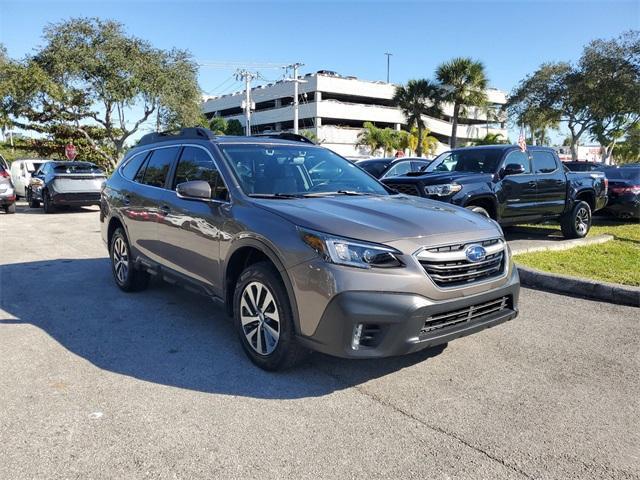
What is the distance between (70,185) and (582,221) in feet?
44.8

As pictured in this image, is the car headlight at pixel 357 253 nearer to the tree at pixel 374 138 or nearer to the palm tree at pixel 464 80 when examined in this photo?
the palm tree at pixel 464 80

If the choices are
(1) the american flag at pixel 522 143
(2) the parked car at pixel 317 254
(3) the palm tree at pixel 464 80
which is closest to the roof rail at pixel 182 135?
(2) the parked car at pixel 317 254

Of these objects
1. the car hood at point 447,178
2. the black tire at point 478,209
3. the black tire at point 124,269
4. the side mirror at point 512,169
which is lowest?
the black tire at point 124,269

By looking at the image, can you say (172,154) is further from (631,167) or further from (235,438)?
(631,167)

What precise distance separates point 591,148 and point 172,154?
201 ft

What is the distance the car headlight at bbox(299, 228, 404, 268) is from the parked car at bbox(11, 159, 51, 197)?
788 inches

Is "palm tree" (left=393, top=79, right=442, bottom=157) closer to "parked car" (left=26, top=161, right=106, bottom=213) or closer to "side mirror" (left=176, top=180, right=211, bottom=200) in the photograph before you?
"parked car" (left=26, top=161, right=106, bottom=213)

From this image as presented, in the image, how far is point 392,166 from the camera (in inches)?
472

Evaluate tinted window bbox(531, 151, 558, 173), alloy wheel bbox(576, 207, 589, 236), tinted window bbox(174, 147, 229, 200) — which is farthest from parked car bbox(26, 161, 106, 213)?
alloy wheel bbox(576, 207, 589, 236)

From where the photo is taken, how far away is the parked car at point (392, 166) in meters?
12.0

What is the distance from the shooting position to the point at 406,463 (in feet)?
8.80

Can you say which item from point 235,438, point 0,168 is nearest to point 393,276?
point 235,438

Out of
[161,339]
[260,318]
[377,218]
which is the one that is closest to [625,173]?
[377,218]

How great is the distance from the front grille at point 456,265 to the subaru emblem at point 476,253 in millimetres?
21
